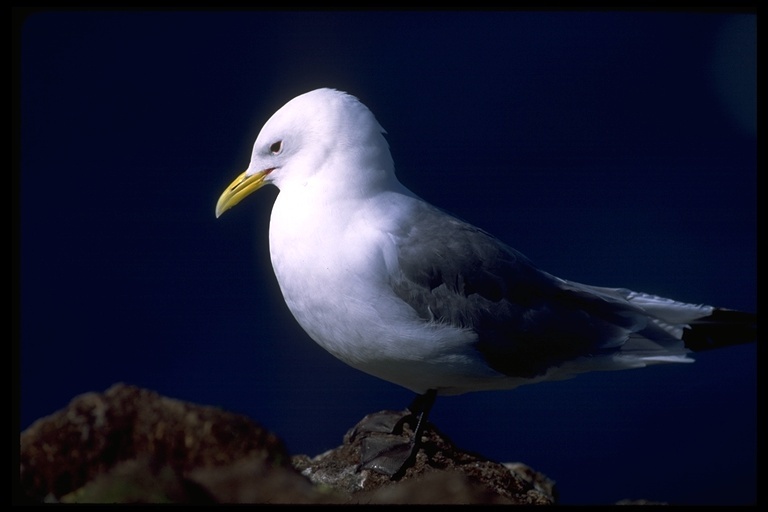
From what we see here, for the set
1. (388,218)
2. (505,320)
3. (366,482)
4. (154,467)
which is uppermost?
(388,218)

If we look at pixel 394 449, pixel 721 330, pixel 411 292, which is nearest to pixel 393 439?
pixel 394 449

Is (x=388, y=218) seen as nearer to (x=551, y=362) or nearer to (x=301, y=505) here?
(x=551, y=362)

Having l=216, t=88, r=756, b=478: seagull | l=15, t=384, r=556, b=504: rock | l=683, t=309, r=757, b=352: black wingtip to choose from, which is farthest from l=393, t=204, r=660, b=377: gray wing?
l=15, t=384, r=556, b=504: rock

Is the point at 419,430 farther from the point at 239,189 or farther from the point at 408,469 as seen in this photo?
the point at 239,189

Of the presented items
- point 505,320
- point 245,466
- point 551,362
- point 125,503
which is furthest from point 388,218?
point 125,503

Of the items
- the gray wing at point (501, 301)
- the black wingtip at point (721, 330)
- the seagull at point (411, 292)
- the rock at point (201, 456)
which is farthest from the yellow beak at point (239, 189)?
the black wingtip at point (721, 330)

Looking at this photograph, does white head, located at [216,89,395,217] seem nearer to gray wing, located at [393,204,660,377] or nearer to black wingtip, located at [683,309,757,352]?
gray wing, located at [393,204,660,377]

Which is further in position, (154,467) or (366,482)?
(366,482)

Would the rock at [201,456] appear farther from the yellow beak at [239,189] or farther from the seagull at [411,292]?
the yellow beak at [239,189]
